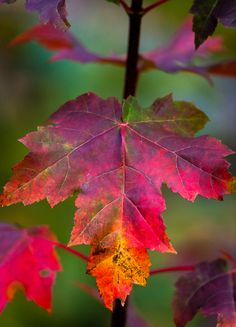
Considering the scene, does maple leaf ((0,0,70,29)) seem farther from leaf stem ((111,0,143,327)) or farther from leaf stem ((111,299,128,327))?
leaf stem ((111,299,128,327))

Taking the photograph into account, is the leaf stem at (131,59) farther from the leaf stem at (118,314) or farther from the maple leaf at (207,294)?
the maple leaf at (207,294)

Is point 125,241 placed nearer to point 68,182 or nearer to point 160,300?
point 68,182

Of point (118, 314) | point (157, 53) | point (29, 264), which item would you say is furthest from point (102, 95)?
point (118, 314)

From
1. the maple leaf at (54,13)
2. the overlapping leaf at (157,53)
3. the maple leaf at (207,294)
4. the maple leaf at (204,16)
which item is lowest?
the maple leaf at (207,294)

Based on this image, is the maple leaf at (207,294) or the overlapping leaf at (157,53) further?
the overlapping leaf at (157,53)

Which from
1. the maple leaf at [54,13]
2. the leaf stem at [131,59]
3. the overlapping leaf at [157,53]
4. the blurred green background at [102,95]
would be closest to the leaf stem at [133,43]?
the leaf stem at [131,59]

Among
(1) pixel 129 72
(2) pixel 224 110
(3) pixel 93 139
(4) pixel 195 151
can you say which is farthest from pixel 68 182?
(2) pixel 224 110

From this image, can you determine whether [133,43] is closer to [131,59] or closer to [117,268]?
[131,59]
